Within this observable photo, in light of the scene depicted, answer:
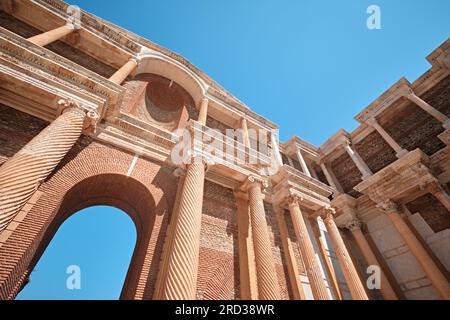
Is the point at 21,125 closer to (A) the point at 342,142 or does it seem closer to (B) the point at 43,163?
(B) the point at 43,163

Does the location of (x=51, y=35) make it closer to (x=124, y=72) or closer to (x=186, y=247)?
(x=124, y=72)

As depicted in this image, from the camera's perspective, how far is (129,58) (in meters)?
9.95

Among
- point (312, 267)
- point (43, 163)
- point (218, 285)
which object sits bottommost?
point (218, 285)

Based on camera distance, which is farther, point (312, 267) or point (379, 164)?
point (379, 164)

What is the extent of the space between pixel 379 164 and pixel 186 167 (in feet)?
39.7

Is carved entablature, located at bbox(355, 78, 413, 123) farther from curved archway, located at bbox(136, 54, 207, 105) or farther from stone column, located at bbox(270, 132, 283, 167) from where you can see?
curved archway, located at bbox(136, 54, 207, 105)

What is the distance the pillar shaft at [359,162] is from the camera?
43.6ft

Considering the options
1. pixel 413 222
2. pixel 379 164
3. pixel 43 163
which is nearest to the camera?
pixel 43 163

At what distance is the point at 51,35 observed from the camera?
779cm

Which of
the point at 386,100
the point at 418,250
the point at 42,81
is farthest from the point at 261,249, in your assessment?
the point at 386,100

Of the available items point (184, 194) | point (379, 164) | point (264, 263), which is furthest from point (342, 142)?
point (184, 194)

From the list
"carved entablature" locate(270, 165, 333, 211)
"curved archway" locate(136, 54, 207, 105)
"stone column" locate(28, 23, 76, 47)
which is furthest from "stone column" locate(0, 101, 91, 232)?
"carved entablature" locate(270, 165, 333, 211)

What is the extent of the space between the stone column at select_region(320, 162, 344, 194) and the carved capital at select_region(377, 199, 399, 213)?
2.60m

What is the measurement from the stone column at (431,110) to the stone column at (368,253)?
6.16 m
